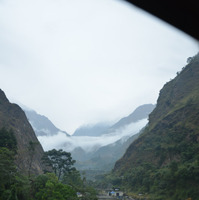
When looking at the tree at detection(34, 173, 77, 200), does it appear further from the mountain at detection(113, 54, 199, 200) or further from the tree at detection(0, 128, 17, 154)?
the mountain at detection(113, 54, 199, 200)

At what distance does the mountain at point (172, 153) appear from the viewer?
33.8 meters

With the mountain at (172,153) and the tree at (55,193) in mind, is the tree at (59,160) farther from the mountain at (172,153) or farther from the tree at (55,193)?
the tree at (55,193)

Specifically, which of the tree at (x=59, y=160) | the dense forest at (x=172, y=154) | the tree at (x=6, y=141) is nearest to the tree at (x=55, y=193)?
the tree at (x=6, y=141)

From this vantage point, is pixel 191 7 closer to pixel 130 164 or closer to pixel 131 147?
pixel 130 164

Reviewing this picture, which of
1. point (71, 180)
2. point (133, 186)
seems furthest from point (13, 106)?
point (133, 186)

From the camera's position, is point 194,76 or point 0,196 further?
point 194,76

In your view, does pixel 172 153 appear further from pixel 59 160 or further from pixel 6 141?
pixel 6 141

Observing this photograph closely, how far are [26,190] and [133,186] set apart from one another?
34675mm

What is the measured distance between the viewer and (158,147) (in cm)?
5541

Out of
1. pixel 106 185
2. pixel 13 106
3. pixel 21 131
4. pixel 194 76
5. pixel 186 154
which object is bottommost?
pixel 106 185

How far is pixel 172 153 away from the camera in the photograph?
156 feet

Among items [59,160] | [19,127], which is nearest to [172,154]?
[59,160]

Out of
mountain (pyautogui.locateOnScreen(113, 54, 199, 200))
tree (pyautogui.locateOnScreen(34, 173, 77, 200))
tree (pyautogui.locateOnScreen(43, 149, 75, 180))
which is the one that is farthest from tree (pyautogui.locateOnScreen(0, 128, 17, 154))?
mountain (pyautogui.locateOnScreen(113, 54, 199, 200))

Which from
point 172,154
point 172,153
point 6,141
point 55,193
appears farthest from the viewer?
point 172,154
